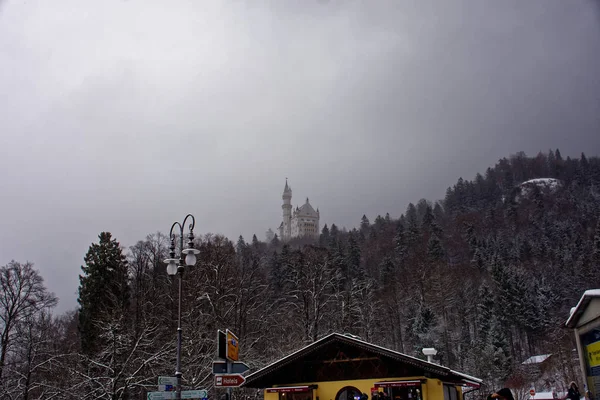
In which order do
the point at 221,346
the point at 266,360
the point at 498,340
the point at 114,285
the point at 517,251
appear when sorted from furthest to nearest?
the point at 517,251 < the point at 498,340 < the point at 114,285 < the point at 266,360 < the point at 221,346

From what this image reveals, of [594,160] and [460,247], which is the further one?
[594,160]

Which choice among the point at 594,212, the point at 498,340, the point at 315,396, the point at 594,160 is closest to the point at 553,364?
the point at 498,340

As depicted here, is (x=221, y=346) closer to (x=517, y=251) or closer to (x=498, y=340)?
(x=498, y=340)

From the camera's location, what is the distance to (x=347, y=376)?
81.3 ft

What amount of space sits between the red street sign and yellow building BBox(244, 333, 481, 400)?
39.3ft

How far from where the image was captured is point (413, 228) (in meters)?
92.0

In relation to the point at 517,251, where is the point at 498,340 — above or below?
below

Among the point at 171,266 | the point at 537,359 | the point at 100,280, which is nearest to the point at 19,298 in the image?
the point at 100,280

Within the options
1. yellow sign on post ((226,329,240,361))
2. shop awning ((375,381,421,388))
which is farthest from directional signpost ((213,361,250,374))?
shop awning ((375,381,421,388))

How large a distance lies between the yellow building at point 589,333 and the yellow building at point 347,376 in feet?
22.6

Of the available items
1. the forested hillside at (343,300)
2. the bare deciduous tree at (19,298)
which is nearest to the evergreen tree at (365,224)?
the forested hillside at (343,300)

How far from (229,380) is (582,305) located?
11868mm

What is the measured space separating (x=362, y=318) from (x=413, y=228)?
4669 cm

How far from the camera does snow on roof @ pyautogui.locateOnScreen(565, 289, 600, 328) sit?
16.3 metres
